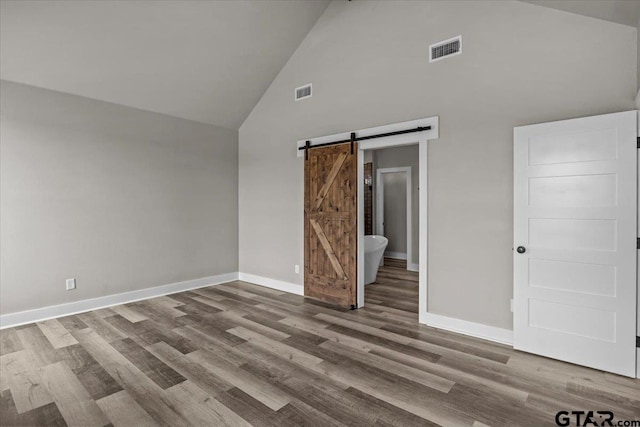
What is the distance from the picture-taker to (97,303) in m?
4.48

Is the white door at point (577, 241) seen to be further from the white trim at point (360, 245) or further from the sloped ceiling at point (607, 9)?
the white trim at point (360, 245)

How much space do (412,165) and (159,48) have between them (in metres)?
5.50

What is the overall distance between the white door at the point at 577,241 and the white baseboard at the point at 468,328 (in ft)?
0.51

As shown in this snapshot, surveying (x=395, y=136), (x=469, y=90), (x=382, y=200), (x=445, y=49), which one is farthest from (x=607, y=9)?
(x=382, y=200)

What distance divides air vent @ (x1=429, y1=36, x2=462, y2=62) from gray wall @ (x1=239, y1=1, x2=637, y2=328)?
7 centimetres

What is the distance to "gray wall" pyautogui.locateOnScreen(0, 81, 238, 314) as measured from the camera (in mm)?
3871

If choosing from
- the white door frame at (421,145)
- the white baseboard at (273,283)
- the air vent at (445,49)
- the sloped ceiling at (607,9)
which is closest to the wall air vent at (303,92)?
the white door frame at (421,145)

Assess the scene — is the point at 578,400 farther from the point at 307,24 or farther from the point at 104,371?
the point at 307,24

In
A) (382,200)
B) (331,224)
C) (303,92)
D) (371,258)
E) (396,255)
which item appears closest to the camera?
(331,224)

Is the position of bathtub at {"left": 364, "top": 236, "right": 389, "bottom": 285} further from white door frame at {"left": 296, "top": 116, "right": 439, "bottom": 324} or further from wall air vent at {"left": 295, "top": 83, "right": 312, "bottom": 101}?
wall air vent at {"left": 295, "top": 83, "right": 312, "bottom": 101}

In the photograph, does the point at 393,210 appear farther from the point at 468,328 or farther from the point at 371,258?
the point at 468,328

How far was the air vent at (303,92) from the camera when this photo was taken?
509cm

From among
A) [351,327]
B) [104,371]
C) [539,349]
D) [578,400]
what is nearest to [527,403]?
[578,400]

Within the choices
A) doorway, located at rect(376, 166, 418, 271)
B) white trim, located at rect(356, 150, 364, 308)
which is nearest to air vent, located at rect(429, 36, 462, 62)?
white trim, located at rect(356, 150, 364, 308)
